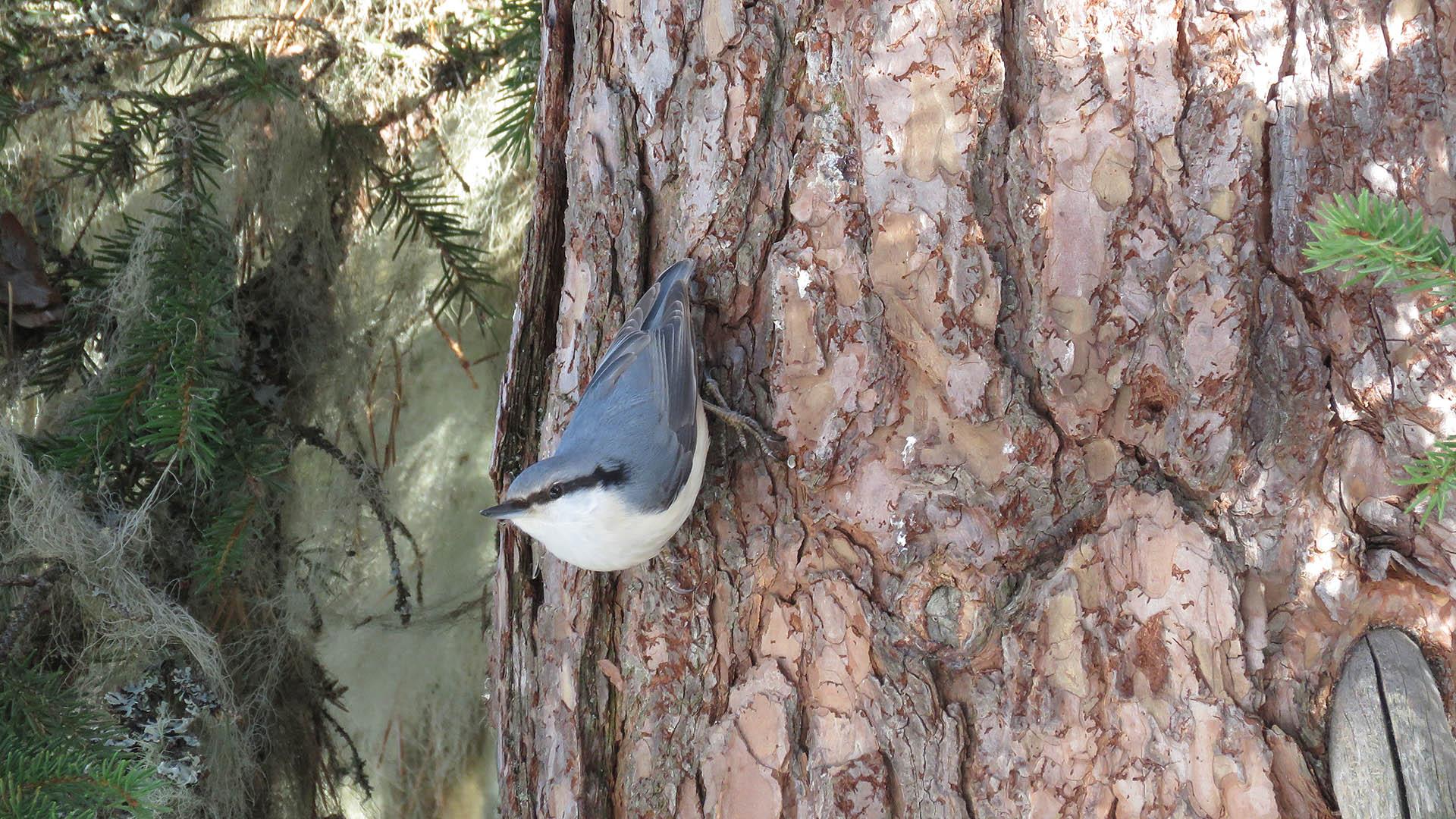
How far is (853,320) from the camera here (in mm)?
1133

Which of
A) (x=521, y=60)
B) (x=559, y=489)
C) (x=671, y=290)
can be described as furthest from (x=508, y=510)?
(x=521, y=60)

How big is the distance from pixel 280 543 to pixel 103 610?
30 centimetres

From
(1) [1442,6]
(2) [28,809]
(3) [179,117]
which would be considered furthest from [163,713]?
(1) [1442,6]

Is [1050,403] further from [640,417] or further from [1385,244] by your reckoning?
[640,417]

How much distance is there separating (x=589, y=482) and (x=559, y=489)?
4 cm

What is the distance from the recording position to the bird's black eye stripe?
1195 mm

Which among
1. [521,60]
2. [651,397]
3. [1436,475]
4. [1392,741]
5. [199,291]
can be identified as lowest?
[1392,741]

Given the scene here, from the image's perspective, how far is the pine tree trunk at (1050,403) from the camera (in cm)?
103

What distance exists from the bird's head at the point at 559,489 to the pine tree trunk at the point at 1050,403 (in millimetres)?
154

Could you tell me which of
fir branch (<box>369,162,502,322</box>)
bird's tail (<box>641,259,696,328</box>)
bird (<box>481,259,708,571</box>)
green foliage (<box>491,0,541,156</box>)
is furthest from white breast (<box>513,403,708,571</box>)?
green foliage (<box>491,0,541,156</box>)

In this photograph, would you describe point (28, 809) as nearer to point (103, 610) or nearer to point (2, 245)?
point (103, 610)

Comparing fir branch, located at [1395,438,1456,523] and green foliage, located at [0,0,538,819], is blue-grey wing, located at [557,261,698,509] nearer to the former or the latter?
green foliage, located at [0,0,538,819]

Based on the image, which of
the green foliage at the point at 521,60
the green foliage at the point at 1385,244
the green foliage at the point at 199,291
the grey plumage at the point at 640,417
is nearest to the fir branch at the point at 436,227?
the green foliage at the point at 199,291

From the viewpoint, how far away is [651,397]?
125 cm
